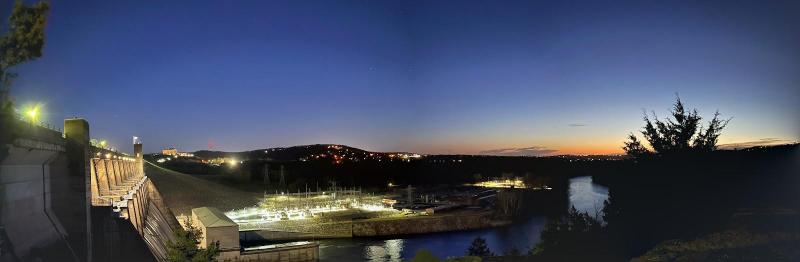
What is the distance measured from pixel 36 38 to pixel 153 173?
83.8 metres

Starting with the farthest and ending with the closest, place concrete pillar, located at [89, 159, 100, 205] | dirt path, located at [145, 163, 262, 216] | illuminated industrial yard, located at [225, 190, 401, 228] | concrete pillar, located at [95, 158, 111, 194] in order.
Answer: dirt path, located at [145, 163, 262, 216] < illuminated industrial yard, located at [225, 190, 401, 228] < concrete pillar, located at [95, 158, 111, 194] < concrete pillar, located at [89, 159, 100, 205]

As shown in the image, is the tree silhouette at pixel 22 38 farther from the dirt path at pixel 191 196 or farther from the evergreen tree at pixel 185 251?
the dirt path at pixel 191 196

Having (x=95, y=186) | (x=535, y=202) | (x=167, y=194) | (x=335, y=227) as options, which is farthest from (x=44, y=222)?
(x=535, y=202)

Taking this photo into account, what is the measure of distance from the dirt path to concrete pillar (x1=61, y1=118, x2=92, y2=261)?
178 ft

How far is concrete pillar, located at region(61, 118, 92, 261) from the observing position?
17016 millimetres

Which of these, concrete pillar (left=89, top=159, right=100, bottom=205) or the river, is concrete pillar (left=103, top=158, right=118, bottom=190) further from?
the river

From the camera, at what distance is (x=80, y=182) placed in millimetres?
18016

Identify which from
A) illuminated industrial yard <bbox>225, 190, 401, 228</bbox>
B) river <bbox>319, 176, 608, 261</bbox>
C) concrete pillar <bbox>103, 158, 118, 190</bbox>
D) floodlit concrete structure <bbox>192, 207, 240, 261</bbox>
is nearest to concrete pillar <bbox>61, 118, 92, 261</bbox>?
floodlit concrete structure <bbox>192, 207, 240, 261</bbox>

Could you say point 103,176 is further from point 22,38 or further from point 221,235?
point 22,38

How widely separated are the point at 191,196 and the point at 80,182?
62249mm

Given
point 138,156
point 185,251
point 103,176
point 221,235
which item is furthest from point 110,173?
point 138,156

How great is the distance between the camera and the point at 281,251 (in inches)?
1426

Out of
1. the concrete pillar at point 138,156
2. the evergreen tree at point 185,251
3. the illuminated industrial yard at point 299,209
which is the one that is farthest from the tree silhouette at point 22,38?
the concrete pillar at point 138,156

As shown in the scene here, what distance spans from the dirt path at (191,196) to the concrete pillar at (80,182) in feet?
178
